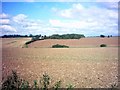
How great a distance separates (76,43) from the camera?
31.6 m

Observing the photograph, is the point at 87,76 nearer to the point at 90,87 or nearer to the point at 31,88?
the point at 90,87

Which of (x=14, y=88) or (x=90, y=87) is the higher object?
(x=14, y=88)

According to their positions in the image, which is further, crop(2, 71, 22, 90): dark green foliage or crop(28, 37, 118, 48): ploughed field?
crop(28, 37, 118, 48): ploughed field

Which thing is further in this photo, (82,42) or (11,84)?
(82,42)

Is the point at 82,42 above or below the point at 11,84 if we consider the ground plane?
below

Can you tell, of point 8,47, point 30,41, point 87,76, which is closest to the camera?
point 87,76

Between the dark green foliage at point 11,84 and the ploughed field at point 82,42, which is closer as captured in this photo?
the dark green foliage at point 11,84

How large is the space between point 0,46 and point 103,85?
1290 cm

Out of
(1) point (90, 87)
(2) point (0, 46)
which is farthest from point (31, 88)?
(2) point (0, 46)

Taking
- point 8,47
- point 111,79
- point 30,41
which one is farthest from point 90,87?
point 30,41

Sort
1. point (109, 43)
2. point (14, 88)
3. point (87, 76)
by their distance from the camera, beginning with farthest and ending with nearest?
point (109, 43)
point (87, 76)
point (14, 88)

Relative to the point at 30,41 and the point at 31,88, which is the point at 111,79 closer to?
the point at 31,88

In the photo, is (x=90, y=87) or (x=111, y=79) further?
(x=111, y=79)

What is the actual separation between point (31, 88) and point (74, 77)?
3.62 m
